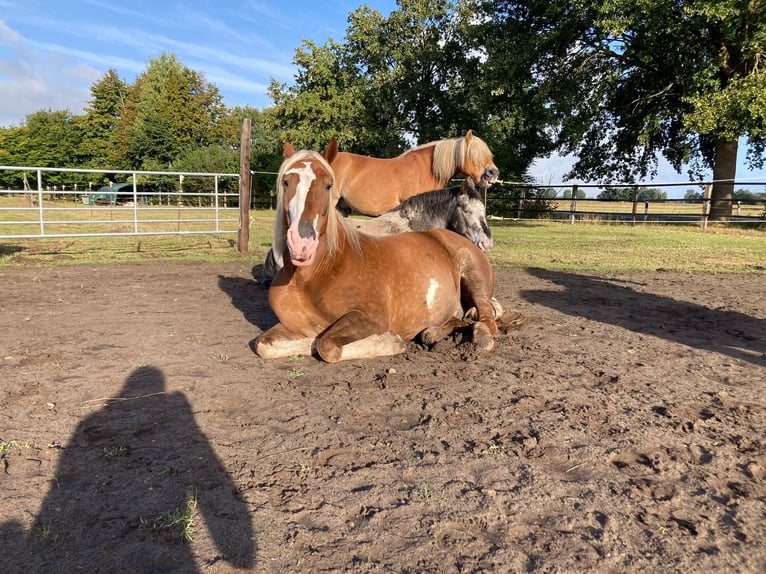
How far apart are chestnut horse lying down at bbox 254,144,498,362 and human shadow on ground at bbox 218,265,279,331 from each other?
4.25 feet

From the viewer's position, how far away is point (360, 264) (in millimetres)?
4012

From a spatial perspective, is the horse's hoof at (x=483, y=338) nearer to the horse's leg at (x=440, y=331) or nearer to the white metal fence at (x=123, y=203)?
the horse's leg at (x=440, y=331)

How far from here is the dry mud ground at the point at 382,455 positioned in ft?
5.88

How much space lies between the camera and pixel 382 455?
2479 mm

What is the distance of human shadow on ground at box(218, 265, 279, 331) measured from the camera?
546cm

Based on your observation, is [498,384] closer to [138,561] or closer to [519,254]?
[138,561]

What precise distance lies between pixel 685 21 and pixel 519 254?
1160cm

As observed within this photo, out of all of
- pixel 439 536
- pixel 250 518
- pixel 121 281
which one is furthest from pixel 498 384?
pixel 121 281

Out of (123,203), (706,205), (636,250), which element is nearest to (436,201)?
(636,250)

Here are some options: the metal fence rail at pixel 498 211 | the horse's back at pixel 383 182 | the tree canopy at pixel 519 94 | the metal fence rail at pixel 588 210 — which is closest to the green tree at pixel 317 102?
the tree canopy at pixel 519 94

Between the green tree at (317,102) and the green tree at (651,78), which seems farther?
the green tree at (317,102)

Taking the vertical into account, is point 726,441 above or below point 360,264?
below

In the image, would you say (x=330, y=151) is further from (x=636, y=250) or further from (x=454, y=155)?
(x=636, y=250)

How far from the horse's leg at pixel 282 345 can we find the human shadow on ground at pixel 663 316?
136 inches
